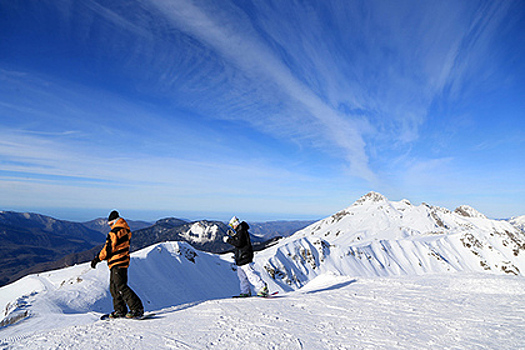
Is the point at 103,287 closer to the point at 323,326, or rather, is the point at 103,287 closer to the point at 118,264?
the point at 118,264

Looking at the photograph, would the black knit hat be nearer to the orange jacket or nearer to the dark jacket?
the orange jacket

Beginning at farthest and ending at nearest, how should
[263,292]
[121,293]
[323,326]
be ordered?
[263,292] → [121,293] → [323,326]

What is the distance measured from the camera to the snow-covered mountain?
76.6m

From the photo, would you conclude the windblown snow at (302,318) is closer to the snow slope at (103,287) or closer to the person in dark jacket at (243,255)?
the snow slope at (103,287)

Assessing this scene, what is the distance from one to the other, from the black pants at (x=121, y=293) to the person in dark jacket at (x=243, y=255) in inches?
143

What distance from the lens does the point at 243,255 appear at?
9.95 metres

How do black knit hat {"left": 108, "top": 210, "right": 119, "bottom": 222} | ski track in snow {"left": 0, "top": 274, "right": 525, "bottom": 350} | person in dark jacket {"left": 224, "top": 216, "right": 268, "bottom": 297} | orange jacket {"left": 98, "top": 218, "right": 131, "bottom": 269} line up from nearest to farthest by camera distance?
1. ski track in snow {"left": 0, "top": 274, "right": 525, "bottom": 350}
2. orange jacket {"left": 98, "top": 218, "right": 131, "bottom": 269}
3. black knit hat {"left": 108, "top": 210, "right": 119, "bottom": 222}
4. person in dark jacket {"left": 224, "top": 216, "right": 268, "bottom": 297}

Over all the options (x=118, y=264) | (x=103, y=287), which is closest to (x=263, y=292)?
(x=118, y=264)

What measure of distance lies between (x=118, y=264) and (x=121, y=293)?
0.78m

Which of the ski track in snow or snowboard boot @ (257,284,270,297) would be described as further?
snowboard boot @ (257,284,270,297)

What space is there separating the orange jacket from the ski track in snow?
1526 millimetres

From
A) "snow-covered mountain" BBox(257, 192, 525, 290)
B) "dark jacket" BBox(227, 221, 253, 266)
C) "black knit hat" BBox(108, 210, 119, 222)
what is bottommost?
"snow-covered mountain" BBox(257, 192, 525, 290)

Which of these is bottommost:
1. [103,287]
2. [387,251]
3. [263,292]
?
[387,251]

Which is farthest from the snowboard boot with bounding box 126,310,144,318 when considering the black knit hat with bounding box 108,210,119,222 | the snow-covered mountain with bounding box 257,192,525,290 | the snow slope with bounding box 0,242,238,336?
the snow-covered mountain with bounding box 257,192,525,290
